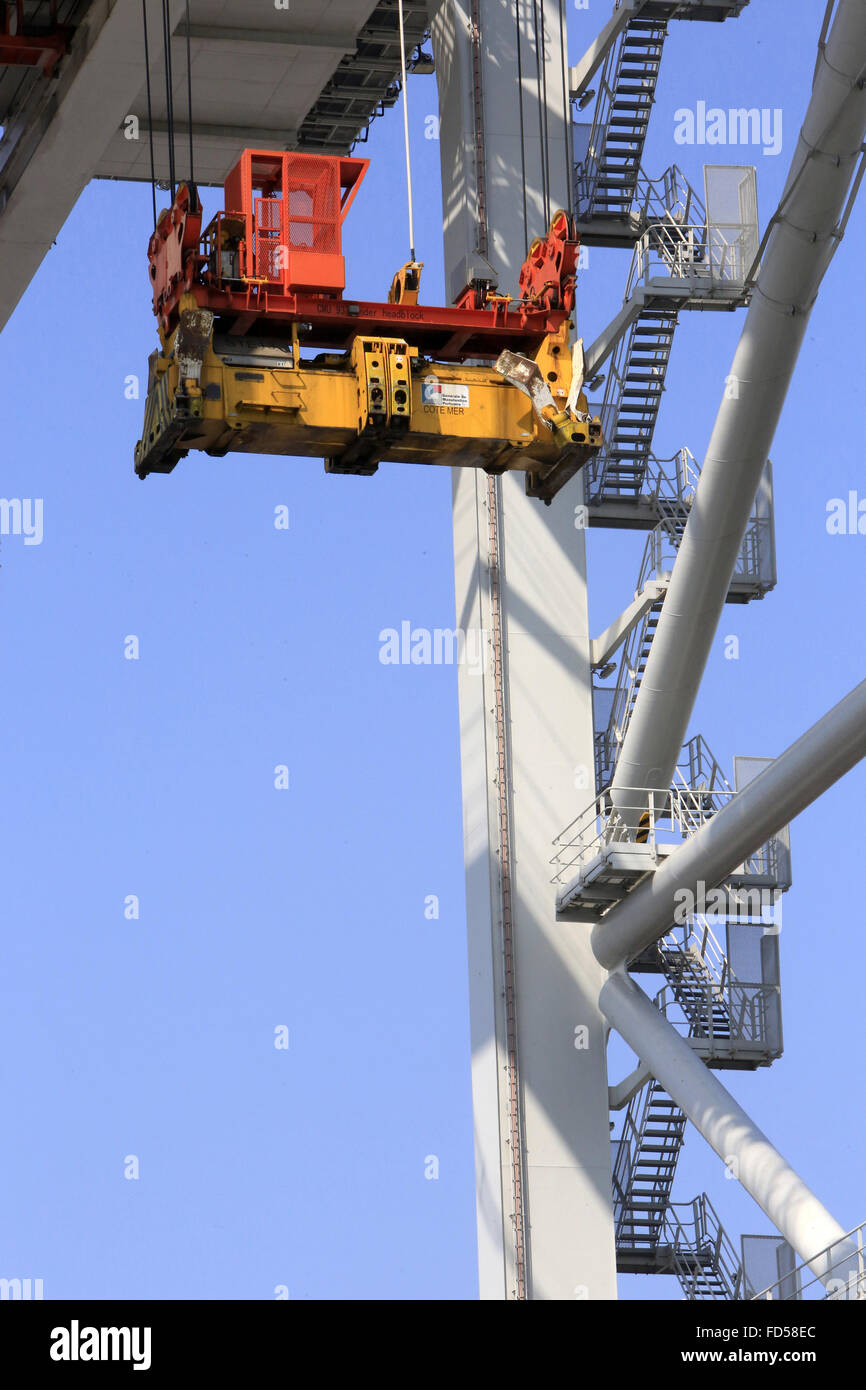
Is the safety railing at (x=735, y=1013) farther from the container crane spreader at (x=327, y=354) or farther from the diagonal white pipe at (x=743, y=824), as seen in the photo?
the container crane spreader at (x=327, y=354)

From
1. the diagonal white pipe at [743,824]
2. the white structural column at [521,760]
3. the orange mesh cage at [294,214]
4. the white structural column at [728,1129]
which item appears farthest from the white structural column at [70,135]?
the white structural column at [728,1129]

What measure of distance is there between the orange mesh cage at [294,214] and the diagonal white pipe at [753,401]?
18.1 ft

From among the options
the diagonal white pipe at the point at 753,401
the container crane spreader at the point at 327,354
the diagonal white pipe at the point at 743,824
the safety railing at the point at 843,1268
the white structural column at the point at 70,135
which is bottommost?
the safety railing at the point at 843,1268

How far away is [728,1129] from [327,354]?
509 inches

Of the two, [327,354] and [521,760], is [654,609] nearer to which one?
[521,760]

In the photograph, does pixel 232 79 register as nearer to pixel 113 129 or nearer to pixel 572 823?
pixel 113 129

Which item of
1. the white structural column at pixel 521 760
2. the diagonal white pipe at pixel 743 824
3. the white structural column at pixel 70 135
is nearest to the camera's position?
the diagonal white pipe at pixel 743 824

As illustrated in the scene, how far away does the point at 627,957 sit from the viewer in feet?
112

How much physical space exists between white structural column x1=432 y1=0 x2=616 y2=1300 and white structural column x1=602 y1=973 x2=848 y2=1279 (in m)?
1.29

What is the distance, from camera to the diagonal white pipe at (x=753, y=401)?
25.4 meters

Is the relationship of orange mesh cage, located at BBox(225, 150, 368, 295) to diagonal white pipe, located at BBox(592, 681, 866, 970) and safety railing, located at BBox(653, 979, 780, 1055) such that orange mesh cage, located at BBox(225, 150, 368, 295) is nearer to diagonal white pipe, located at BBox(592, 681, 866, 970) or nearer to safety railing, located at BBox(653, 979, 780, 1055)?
diagonal white pipe, located at BBox(592, 681, 866, 970)

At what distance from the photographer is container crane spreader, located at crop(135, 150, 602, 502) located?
21.3 metres

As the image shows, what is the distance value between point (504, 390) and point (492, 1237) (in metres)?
15.7

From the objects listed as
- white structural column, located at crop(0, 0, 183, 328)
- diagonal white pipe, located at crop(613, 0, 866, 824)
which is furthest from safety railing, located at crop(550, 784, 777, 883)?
white structural column, located at crop(0, 0, 183, 328)
